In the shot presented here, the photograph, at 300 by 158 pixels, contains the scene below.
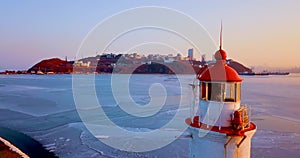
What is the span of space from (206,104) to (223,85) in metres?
0.29

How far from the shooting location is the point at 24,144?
8086mm

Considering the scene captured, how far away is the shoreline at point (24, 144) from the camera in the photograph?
7277 millimetres

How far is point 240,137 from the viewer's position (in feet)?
9.88

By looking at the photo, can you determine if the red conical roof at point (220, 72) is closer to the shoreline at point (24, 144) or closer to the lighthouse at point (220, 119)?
the lighthouse at point (220, 119)

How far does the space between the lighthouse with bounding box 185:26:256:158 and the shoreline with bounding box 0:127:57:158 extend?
16.9 ft

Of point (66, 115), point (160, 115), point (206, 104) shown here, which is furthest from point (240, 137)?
point (66, 115)

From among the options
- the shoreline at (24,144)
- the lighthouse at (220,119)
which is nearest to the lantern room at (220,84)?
the lighthouse at (220,119)

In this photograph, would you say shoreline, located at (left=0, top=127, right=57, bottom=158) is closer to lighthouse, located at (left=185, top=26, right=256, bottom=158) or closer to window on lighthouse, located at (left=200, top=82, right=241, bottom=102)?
lighthouse, located at (left=185, top=26, right=256, bottom=158)

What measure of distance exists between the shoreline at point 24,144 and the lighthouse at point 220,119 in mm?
5145

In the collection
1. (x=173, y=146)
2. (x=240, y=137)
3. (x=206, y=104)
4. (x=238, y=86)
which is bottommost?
(x=173, y=146)

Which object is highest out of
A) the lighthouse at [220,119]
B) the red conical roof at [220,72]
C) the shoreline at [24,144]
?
the red conical roof at [220,72]

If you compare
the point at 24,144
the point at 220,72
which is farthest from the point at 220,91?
the point at 24,144

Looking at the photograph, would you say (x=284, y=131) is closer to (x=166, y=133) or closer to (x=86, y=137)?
(x=166, y=133)

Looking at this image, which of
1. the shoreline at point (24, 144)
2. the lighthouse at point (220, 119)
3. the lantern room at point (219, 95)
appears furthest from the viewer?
the shoreline at point (24, 144)
